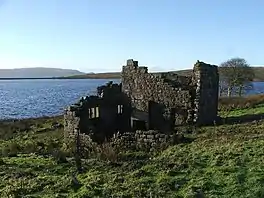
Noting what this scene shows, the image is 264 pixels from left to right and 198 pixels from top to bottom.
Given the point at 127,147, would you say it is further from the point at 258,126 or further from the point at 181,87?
the point at 181,87

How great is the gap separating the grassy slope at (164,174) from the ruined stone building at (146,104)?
292 inches

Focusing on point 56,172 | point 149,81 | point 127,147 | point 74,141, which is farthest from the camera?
point 149,81

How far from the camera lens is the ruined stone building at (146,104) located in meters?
26.2

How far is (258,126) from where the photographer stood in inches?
842

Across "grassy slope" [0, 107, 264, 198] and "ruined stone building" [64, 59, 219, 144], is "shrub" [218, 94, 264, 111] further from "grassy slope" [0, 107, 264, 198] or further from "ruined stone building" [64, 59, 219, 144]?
"grassy slope" [0, 107, 264, 198]

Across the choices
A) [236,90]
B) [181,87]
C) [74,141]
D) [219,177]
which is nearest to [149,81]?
[181,87]

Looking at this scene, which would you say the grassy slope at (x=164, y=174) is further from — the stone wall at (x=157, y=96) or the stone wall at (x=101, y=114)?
the stone wall at (x=157, y=96)

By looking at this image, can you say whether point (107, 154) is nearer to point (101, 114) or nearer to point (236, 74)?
point (101, 114)

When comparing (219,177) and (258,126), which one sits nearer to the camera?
(219,177)

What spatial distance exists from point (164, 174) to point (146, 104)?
16813 mm

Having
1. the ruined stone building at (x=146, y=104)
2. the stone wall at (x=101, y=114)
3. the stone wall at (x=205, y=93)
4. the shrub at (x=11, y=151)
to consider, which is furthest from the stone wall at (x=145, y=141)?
the stone wall at (x=205, y=93)

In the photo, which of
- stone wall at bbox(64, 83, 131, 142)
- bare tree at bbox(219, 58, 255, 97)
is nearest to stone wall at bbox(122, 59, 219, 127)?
stone wall at bbox(64, 83, 131, 142)

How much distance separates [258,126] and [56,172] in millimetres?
11246

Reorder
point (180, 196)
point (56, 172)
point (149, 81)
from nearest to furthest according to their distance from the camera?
point (180, 196)
point (56, 172)
point (149, 81)
